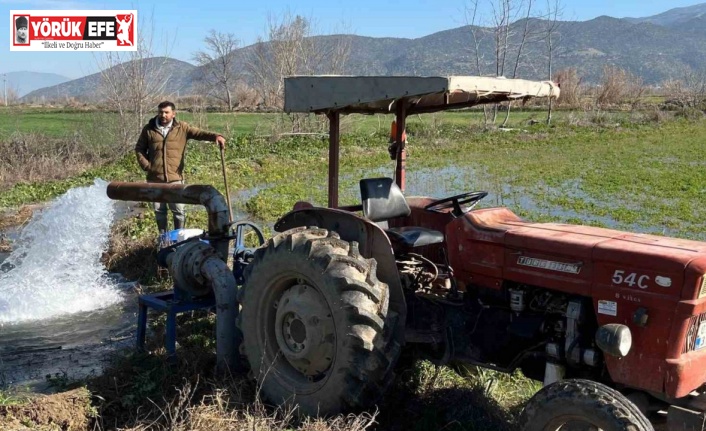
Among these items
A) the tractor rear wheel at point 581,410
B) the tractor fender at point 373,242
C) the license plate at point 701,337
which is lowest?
the tractor rear wheel at point 581,410

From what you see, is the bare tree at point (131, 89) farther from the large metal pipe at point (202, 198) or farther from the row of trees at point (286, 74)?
the large metal pipe at point (202, 198)

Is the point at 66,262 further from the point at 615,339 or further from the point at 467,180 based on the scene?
the point at 467,180

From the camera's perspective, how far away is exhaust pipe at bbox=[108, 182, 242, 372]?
16.4 feet

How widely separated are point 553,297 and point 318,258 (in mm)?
1339

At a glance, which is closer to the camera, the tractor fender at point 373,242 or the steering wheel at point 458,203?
the tractor fender at point 373,242

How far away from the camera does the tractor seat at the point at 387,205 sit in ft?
15.2

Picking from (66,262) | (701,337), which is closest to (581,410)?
(701,337)

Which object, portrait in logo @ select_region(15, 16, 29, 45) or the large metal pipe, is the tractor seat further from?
portrait in logo @ select_region(15, 16, 29, 45)

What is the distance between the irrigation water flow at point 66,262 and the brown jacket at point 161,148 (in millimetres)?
690

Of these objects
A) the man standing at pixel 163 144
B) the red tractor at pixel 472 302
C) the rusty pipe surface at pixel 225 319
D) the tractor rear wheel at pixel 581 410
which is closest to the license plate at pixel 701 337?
the red tractor at pixel 472 302

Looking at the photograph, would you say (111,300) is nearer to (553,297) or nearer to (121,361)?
(121,361)

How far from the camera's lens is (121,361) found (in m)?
5.18

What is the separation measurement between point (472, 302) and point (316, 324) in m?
0.94

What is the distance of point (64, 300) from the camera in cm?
720
